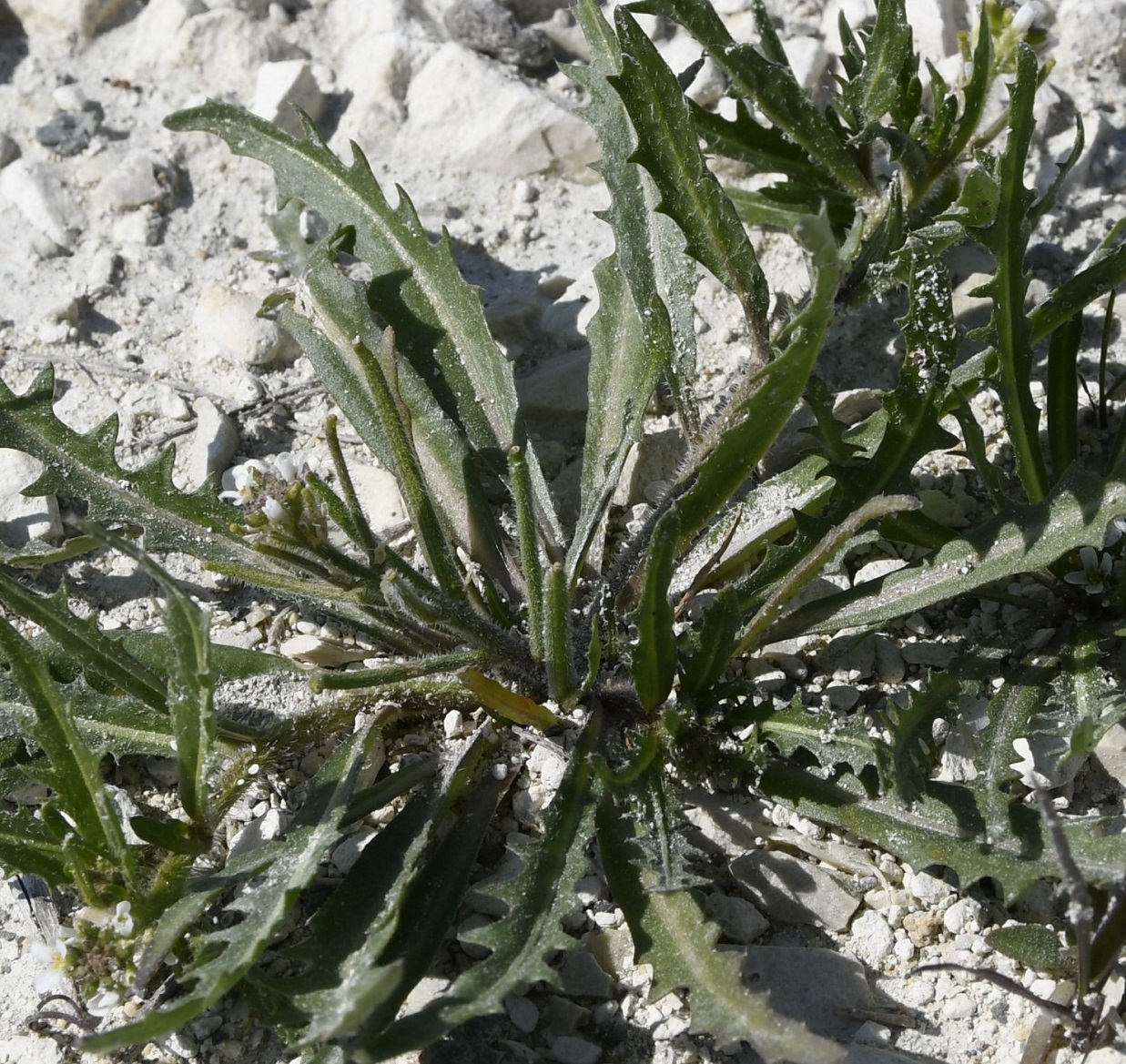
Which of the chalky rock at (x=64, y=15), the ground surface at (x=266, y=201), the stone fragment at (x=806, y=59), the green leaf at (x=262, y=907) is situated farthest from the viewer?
the chalky rock at (x=64, y=15)

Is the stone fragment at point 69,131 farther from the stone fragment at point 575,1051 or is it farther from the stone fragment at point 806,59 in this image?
the stone fragment at point 575,1051

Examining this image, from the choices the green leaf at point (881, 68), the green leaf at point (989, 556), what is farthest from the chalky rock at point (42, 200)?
the green leaf at point (989, 556)

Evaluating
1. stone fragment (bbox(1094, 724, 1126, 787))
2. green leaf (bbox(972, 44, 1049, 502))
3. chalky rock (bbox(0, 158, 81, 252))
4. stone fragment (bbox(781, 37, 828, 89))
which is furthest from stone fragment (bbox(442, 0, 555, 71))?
stone fragment (bbox(1094, 724, 1126, 787))

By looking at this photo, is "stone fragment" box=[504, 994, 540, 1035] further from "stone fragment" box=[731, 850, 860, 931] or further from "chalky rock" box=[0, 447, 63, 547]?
"chalky rock" box=[0, 447, 63, 547]

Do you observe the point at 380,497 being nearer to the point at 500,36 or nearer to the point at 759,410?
the point at 759,410

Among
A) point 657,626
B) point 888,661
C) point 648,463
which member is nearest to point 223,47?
point 648,463

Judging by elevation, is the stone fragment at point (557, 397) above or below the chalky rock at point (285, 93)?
below
